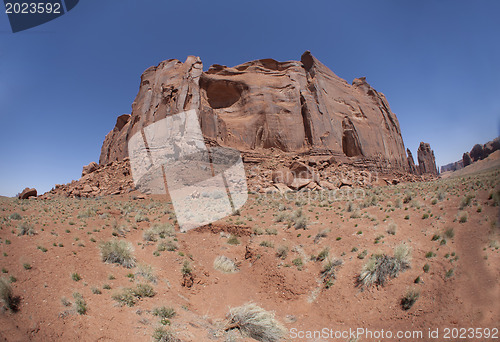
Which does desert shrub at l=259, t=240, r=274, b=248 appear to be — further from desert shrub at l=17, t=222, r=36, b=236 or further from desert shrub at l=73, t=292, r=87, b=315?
desert shrub at l=17, t=222, r=36, b=236

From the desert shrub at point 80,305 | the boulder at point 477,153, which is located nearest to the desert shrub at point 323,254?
the desert shrub at point 80,305

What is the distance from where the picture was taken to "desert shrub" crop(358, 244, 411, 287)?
26.3ft

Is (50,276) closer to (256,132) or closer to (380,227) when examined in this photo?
(380,227)

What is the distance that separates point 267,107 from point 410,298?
3903 cm

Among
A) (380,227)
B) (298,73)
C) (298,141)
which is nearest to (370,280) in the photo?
(380,227)

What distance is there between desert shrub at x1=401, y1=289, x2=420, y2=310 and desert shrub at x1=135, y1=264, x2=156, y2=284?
7.76 m

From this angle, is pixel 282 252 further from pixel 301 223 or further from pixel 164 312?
pixel 164 312

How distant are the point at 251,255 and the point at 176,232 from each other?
521cm

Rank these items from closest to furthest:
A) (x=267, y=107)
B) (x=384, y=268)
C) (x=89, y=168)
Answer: (x=384, y=268), (x=89, y=168), (x=267, y=107)

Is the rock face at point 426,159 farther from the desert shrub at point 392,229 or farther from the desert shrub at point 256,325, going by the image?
the desert shrub at point 256,325

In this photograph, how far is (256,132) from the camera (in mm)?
42156

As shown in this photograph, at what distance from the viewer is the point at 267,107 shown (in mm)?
43188

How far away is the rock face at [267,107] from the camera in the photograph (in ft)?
129

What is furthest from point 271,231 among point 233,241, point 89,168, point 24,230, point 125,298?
point 89,168
